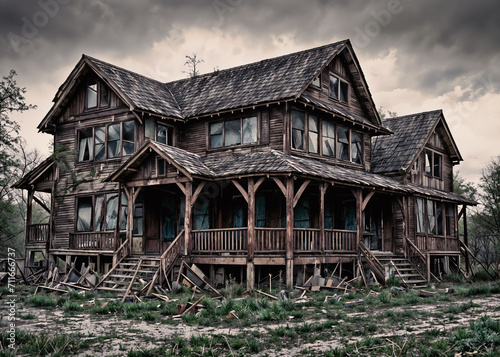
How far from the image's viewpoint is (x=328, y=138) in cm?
2420

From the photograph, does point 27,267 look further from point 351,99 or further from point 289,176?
point 351,99

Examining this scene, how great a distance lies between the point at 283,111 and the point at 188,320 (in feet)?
37.2

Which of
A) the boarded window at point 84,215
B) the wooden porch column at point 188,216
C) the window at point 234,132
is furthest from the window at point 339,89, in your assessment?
the boarded window at point 84,215

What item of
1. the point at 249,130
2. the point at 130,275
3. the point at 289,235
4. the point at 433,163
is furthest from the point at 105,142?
the point at 433,163

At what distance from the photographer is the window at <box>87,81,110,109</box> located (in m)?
25.4

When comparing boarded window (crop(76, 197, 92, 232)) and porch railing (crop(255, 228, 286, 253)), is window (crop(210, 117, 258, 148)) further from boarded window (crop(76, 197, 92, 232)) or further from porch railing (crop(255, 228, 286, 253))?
boarded window (crop(76, 197, 92, 232))

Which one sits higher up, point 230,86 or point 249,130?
point 230,86

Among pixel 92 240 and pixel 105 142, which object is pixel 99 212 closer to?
pixel 92 240

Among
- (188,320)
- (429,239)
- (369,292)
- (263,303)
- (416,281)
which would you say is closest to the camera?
(188,320)

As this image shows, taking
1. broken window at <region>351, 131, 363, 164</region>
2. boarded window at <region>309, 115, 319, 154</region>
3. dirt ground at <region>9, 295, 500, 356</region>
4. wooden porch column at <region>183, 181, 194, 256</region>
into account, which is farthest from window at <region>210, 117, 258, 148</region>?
dirt ground at <region>9, 295, 500, 356</region>

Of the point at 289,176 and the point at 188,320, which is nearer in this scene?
the point at 188,320

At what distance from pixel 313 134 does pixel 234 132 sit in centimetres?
337

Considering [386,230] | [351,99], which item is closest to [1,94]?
[351,99]

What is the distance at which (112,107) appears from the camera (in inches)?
982
